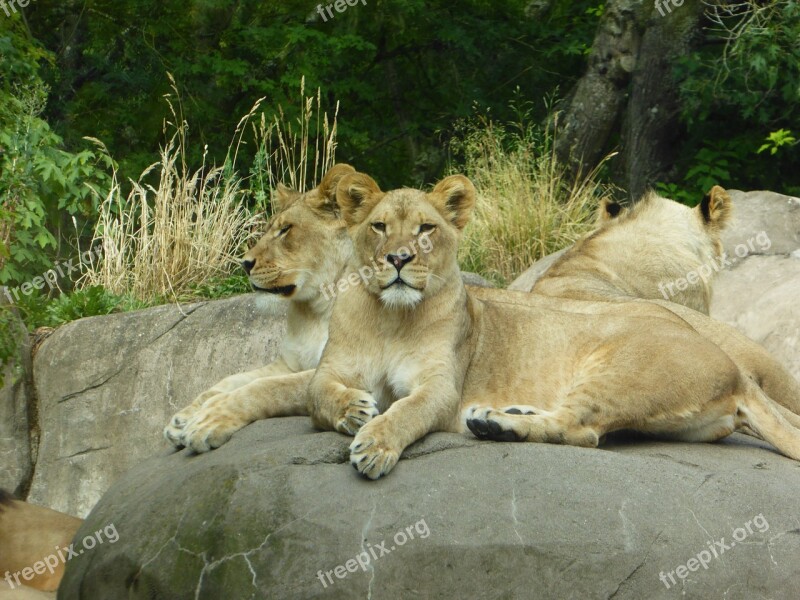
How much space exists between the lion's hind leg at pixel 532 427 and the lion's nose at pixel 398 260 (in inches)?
29.9

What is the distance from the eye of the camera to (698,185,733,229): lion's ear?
873 cm

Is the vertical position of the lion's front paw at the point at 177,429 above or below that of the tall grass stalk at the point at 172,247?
above

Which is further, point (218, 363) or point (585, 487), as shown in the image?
point (218, 363)

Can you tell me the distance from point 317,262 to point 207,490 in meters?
1.98

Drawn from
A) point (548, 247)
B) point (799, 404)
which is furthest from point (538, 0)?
point (799, 404)

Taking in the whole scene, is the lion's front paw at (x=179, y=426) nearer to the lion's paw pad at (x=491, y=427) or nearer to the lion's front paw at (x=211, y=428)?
the lion's front paw at (x=211, y=428)

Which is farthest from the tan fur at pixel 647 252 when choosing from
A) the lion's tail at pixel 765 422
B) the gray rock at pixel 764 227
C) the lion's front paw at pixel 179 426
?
the lion's front paw at pixel 179 426

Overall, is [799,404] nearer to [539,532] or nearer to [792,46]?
[539,532]

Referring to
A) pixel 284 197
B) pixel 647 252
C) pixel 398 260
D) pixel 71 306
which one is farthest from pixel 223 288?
pixel 398 260

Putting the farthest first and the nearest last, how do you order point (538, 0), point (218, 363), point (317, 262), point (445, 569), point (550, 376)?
point (538, 0) → point (218, 363) → point (317, 262) → point (550, 376) → point (445, 569)

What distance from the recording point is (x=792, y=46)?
13492 millimetres

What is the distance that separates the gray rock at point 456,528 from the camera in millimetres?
4684

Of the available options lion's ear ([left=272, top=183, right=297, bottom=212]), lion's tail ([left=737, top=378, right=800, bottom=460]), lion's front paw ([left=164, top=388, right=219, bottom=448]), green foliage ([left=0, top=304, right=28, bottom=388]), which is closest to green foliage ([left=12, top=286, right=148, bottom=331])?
green foliage ([left=0, top=304, right=28, bottom=388])

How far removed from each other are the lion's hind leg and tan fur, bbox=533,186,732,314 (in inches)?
110
